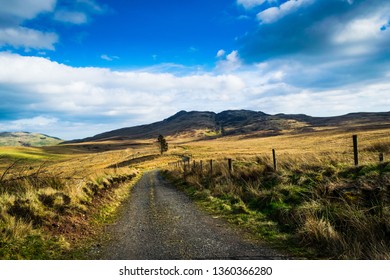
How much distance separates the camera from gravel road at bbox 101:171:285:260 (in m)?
7.11

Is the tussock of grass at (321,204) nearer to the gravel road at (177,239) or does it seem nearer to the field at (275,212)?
the field at (275,212)

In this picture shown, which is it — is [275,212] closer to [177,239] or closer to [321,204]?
[321,204]

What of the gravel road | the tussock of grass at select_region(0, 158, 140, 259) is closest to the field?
the tussock of grass at select_region(0, 158, 140, 259)

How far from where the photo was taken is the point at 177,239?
8492mm

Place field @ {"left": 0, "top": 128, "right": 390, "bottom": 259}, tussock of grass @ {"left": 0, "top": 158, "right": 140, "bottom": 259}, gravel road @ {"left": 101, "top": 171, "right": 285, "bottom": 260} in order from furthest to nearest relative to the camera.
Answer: tussock of grass @ {"left": 0, "top": 158, "right": 140, "bottom": 259} < gravel road @ {"left": 101, "top": 171, "right": 285, "bottom": 260} < field @ {"left": 0, "top": 128, "right": 390, "bottom": 259}

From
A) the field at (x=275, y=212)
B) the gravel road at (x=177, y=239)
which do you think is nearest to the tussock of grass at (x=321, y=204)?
the field at (x=275, y=212)

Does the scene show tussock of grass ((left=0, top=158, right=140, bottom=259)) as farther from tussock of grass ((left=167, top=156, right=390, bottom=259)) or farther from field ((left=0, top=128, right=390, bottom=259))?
tussock of grass ((left=167, top=156, right=390, bottom=259))

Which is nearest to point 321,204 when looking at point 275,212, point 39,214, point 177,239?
point 275,212

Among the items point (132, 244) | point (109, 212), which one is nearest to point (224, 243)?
point (132, 244)

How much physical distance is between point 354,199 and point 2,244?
9.70 meters

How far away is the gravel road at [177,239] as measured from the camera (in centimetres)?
711

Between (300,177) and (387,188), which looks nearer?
(387,188)

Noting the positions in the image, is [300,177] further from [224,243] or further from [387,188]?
[224,243]
